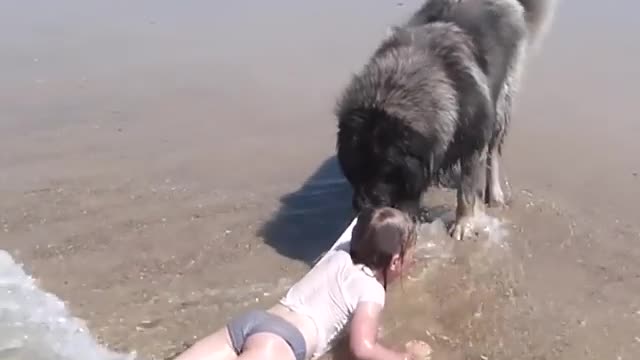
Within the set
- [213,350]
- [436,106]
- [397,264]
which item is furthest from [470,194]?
[213,350]

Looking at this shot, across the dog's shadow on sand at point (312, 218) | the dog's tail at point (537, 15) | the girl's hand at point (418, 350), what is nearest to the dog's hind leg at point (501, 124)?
the dog's tail at point (537, 15)

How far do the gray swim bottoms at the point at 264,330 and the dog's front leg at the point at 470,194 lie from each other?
201 centimetres

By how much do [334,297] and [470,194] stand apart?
6.35 ft

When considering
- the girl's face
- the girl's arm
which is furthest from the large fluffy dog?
the girl's arm

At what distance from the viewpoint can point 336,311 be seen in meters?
4.01

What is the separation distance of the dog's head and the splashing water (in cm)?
144

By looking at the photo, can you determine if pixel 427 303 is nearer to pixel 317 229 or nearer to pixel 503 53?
pixel 317 229

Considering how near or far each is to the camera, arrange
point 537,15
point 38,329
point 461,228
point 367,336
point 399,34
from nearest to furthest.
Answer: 1. point 367,336
2. point 38,329
3. point 399,34
4. point 461,228
5. point 537,15

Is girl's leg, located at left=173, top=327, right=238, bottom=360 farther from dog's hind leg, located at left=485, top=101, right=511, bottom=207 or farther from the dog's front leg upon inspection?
dog's hind leg, located at left=485, top=101, right=511, bottom=207

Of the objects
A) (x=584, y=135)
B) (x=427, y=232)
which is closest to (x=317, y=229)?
(x=427, y=232)

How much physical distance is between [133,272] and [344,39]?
14.2 feet

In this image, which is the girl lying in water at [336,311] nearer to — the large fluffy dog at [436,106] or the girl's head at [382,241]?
the girl's head at [382,241]

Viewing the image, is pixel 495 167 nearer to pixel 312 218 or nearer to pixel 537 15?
pixel 537 15

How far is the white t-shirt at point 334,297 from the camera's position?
3994mm
